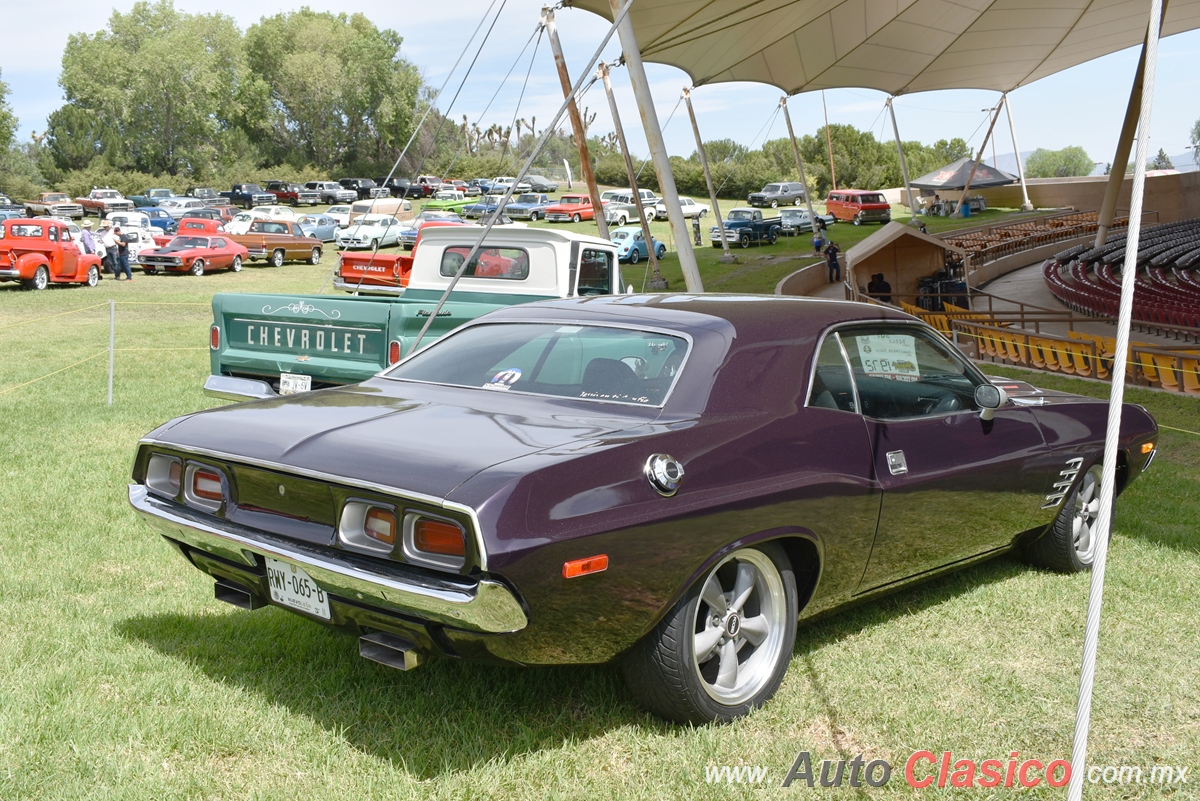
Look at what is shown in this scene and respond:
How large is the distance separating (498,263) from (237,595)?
6952 millimetres

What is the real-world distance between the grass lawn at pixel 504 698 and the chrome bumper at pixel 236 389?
142cm

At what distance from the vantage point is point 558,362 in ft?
14.0

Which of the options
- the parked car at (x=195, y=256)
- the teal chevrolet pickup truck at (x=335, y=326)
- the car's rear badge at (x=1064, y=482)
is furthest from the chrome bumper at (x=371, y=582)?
the parked car at (x=195, y=256)

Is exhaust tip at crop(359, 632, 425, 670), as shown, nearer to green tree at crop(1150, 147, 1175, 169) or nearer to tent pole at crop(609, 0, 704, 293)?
tent pole at crop(609, 0, 704, 293)

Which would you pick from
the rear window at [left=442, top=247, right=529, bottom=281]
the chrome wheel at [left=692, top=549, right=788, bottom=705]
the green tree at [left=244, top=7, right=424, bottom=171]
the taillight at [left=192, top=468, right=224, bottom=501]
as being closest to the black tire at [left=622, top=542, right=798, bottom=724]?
the chrome wheel at [left=692, top=549, right=788, bottom=705]

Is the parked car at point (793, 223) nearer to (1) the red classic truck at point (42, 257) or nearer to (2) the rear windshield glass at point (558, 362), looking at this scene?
(1) the red classic truck at point (42, 257)

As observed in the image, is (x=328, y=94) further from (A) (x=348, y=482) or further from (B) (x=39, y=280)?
(A) (x=348, y=482)

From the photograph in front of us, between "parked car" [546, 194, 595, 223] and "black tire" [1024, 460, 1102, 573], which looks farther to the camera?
"parked car" [546, 194, 595, 223]

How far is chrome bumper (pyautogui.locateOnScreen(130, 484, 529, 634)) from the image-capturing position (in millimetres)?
2982

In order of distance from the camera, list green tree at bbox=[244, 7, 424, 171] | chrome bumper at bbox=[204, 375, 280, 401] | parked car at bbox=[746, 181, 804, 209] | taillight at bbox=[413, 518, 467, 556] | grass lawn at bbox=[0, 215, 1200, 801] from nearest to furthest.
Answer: taillight at bbox=[413, 518, 467, 556] → grass lawn at bbox=[0, 215, 1200, 801] → chrome bumper at bbox=[204, 375, 280, 401] → parked car at bbox=[746, 181, 804, 209] → green tree at bbox=[244, 7, 424, 171]

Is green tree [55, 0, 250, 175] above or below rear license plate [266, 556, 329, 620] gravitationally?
above

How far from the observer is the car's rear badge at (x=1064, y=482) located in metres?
5.29

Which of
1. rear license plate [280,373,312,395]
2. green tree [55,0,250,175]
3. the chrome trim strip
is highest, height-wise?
green tree [55,0,250,175]

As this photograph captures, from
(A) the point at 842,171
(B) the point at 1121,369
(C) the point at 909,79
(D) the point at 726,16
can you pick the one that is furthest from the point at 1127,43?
(A) the point at 842,171
